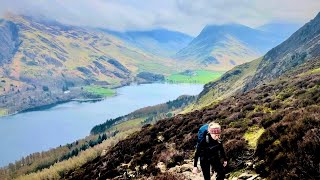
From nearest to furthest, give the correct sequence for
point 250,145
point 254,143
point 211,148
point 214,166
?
point 211,148
point 214,166
point 250,145
point 254,143

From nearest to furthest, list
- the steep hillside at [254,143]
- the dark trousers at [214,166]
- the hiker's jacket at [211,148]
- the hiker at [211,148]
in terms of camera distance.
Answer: the hiker at [211,148], the hiker's jacket at [211,148], the dark trousers at [214,166], the steep hillside at [254,143]

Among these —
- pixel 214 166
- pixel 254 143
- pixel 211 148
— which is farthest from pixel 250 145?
pixel 211 148

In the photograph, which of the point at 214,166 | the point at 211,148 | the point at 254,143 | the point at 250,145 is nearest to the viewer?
the point at 211,148

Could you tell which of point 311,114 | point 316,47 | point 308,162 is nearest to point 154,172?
point 311,114

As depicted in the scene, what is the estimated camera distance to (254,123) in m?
33.3

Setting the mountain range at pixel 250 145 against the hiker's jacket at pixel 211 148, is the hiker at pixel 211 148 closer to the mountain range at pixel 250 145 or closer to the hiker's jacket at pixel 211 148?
the hiker's jacket at pixel 211 148

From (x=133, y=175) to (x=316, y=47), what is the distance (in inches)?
7233

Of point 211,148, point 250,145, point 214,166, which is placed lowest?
point 250,145

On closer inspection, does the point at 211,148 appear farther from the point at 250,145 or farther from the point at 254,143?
the point at 254,143

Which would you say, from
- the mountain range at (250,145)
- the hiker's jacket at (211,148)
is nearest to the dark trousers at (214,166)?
the hiker's jacket at (211,148)

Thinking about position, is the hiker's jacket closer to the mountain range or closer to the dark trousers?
the dark trousers

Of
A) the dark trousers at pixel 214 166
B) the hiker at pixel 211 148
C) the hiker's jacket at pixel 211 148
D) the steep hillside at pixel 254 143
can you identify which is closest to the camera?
the hiker at pixel 211 148

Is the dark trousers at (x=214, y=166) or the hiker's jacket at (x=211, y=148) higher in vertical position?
the hiker's jacket at (x=211, y=148)

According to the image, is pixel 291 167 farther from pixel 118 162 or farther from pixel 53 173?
pixel 53 173
